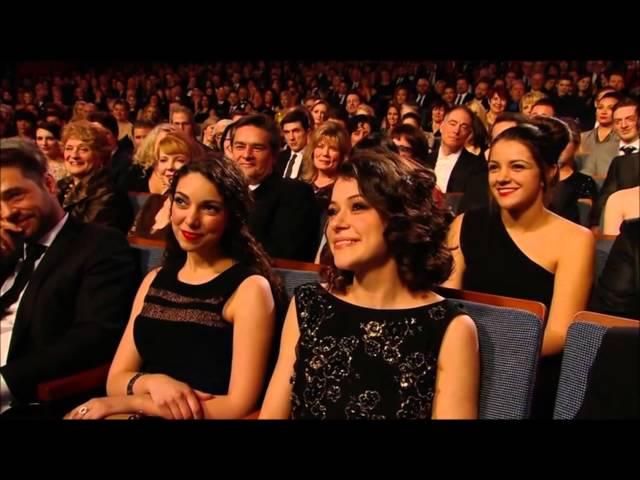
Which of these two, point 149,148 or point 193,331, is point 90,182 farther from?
point 193,331

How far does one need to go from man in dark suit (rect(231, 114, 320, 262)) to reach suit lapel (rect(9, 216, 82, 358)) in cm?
43

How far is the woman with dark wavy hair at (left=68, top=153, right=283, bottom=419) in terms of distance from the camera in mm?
1146

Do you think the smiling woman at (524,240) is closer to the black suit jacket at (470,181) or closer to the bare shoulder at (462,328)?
the black suit jacket at (470,181)

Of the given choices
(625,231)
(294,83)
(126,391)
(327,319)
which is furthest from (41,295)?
(625,231)

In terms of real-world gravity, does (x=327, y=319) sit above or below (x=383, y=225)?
below

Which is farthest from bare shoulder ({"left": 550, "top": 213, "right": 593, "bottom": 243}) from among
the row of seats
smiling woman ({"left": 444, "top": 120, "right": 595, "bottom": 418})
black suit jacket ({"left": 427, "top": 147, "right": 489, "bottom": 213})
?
the row of seats

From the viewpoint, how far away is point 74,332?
3.96ft

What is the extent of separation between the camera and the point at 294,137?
74.4 inches

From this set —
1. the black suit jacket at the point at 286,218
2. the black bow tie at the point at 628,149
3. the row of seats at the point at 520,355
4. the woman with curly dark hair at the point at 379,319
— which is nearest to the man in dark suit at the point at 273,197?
the black suit jacket at the point at 286,218

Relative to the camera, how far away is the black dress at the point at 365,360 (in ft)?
3.27

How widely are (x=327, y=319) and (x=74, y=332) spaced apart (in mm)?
470

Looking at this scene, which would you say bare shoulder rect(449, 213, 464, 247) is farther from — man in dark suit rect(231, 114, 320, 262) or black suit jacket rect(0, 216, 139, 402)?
black suit jacket rect(0, 216, 139, 402)

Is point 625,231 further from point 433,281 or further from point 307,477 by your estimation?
point 307,477

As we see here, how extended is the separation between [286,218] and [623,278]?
72 cm
